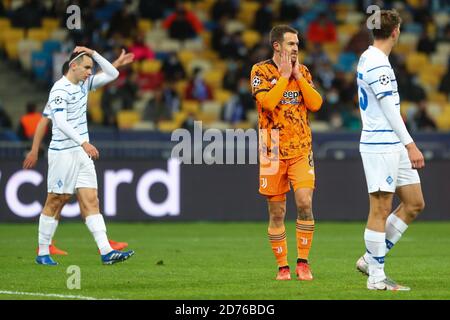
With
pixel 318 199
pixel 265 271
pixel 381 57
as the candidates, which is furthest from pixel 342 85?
pixel 381 57

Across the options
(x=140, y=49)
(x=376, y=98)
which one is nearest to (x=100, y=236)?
(x=376, y=98)

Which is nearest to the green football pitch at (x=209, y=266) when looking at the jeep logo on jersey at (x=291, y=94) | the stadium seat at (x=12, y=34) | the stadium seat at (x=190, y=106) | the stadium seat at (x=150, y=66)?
the jeep logo on jersey at (x=291, y=94)

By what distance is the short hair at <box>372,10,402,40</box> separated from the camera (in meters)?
9.71

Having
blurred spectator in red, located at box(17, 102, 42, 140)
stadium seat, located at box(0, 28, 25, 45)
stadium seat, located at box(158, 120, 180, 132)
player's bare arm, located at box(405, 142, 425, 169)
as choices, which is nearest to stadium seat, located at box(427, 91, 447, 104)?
stadium seat, located at box(158, 120, 180, 132)

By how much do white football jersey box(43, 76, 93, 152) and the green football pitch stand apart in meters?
1.35

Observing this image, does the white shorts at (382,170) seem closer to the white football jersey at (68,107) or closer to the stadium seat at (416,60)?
the white football jersey at (68,107)

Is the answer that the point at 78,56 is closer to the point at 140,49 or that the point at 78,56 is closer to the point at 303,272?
the point at 303,272

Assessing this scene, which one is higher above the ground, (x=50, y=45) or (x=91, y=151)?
(x=50, y=45)

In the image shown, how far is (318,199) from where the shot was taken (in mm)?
20578

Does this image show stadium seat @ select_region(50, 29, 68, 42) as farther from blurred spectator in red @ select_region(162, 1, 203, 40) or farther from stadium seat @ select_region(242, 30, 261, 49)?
stadium seat @ select_region(242, 30, 261, 49)

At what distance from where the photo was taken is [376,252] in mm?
9820

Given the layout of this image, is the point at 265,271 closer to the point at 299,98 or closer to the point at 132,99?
the point at 299,98

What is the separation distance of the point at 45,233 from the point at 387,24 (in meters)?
5.09

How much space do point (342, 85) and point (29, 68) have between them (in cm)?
687
